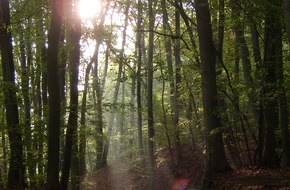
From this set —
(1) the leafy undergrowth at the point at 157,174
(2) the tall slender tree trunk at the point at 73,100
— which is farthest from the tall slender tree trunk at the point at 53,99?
(1) the leafy undergrowth at the point at 157,174

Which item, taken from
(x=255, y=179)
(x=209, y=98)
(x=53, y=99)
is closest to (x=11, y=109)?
(x=53, y=99)

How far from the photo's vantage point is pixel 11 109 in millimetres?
10945

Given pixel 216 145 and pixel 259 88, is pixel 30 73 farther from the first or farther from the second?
pixel 259 88

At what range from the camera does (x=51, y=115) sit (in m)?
9.30

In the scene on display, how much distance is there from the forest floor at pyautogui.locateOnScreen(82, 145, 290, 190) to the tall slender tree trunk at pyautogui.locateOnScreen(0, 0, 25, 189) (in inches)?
133

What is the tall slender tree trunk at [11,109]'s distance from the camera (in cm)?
1018

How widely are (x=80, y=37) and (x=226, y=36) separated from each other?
8.49 metres

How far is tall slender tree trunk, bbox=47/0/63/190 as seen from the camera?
923cm

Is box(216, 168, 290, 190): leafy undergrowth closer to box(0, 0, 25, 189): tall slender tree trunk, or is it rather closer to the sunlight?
box(0, 0, 25, 189): tall slender tree trunk

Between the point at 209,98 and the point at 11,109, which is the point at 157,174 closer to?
the point at 209,98

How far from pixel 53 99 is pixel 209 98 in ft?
15.2

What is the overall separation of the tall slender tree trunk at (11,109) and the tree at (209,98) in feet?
18.4

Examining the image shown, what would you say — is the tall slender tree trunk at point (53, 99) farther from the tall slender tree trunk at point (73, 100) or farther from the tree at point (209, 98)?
the tree at point (209, 98)

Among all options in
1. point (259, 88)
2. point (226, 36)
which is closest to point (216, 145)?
point (259, 88)
